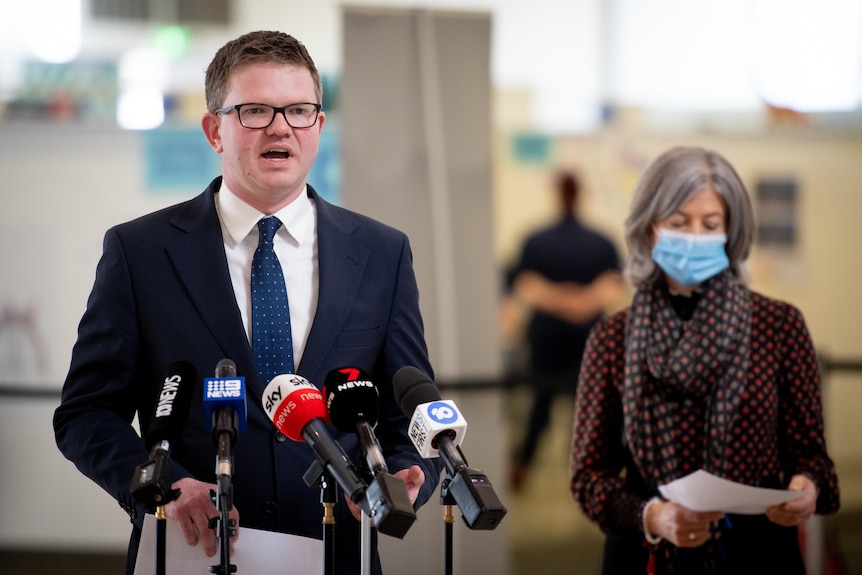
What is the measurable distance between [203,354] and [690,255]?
98 cm

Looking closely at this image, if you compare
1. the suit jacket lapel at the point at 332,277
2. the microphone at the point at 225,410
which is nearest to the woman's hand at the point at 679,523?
the suit jacket lapel at the point at 332,277

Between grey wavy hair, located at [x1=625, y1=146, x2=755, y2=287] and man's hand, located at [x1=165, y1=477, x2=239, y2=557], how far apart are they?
1.06 m

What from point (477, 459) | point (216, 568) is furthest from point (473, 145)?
point (216, 568)

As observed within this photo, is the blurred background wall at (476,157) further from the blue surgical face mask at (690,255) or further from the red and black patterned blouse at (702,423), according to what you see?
the blue surgical face mask at (690,255)

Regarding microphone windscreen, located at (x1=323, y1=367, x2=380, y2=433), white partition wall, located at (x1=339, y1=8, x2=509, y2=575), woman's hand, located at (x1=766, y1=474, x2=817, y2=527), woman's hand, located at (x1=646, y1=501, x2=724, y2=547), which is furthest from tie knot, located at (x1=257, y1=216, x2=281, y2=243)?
white partition wall, located at (x1=339, y1=8, x2=509, y2=575)

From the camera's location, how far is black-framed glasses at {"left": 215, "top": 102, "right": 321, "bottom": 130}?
5.10ft

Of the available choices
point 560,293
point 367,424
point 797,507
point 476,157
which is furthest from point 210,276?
point 560,293

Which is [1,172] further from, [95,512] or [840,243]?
[840,243]

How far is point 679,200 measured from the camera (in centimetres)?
206

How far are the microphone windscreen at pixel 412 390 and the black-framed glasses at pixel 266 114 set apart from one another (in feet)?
1.44

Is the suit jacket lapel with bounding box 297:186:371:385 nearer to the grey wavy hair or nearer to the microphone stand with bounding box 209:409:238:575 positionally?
the microphone stand with bounding box 209:409:238:575

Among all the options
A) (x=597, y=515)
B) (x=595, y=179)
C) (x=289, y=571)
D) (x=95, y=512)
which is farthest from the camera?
(x=595, y=179)

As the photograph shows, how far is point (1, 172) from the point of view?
11.8 feet

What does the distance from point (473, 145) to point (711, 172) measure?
1780 mm
